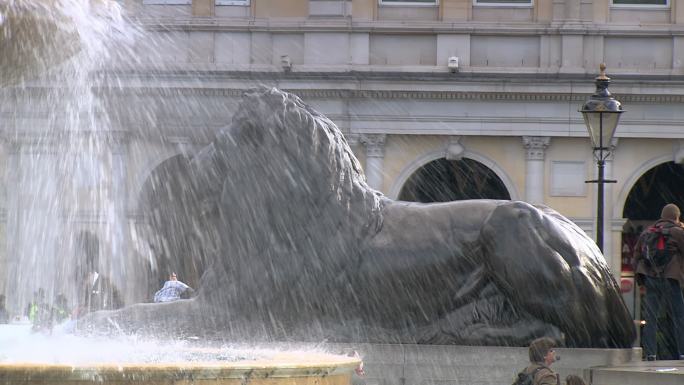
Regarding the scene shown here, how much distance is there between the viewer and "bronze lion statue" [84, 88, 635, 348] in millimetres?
8797

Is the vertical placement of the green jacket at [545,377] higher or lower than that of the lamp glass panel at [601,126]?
lower

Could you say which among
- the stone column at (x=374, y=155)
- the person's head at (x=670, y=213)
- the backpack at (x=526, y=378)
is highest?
the stone column at (x=374, y=155)

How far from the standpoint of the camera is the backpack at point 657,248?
1106 centimetres

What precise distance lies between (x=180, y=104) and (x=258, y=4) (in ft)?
15.8

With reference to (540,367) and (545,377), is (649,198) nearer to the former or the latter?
(540,367)

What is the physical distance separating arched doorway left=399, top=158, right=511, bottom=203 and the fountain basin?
90.7 ft

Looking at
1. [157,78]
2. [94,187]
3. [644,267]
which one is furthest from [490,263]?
[94,187]

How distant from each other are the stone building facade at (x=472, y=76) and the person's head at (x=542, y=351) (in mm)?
24780

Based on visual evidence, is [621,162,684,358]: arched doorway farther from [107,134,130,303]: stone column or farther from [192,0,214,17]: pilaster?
[107,134,130,303]: stone column

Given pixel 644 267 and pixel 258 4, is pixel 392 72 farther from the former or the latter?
pixel 644 267

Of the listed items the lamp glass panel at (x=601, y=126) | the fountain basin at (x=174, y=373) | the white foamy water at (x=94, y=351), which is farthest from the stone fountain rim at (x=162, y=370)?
the lamp glass panel at (x=601, y=126)

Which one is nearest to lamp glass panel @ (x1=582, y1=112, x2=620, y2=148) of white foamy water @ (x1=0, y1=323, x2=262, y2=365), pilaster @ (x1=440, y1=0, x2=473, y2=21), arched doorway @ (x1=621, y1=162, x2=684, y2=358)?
white foamy water @ (x1=0, y1=323, x2=262, y2=365)

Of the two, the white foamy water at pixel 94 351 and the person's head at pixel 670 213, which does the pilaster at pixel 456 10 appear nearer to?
the person's head at pixel 670 213

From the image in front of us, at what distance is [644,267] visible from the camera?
11.3 meters
